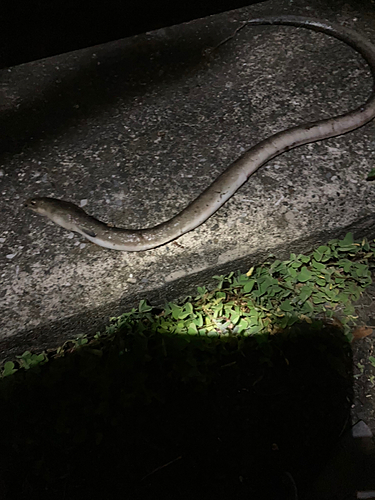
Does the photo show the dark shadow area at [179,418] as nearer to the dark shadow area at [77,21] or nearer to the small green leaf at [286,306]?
the small green leaf at [286,306]

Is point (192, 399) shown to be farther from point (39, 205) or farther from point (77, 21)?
point (77, 21)

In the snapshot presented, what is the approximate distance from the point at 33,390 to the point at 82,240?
0.70 metres

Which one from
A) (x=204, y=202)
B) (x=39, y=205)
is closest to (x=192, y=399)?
(x=204, y=202)

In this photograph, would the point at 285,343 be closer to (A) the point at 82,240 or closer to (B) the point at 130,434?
(B) the point at 130,434

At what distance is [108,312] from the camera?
1.78m

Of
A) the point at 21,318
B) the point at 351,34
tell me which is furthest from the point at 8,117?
the point at 351,34

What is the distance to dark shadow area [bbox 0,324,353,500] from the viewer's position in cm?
152

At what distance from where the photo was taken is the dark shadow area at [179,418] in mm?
1521

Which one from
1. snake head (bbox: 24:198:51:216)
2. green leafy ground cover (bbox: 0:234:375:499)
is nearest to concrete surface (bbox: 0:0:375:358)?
snake head (bbox: 24:198:51:216)

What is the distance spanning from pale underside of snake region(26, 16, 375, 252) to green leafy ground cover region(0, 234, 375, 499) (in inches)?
12.4

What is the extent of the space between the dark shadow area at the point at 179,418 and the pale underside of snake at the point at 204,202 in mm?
466

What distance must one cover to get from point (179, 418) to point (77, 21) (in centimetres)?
245

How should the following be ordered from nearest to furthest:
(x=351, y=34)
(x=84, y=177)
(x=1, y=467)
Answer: (x=1, y=467) < (x=84, y=177) < (x=351, y=34)

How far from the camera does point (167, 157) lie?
2141 mm
